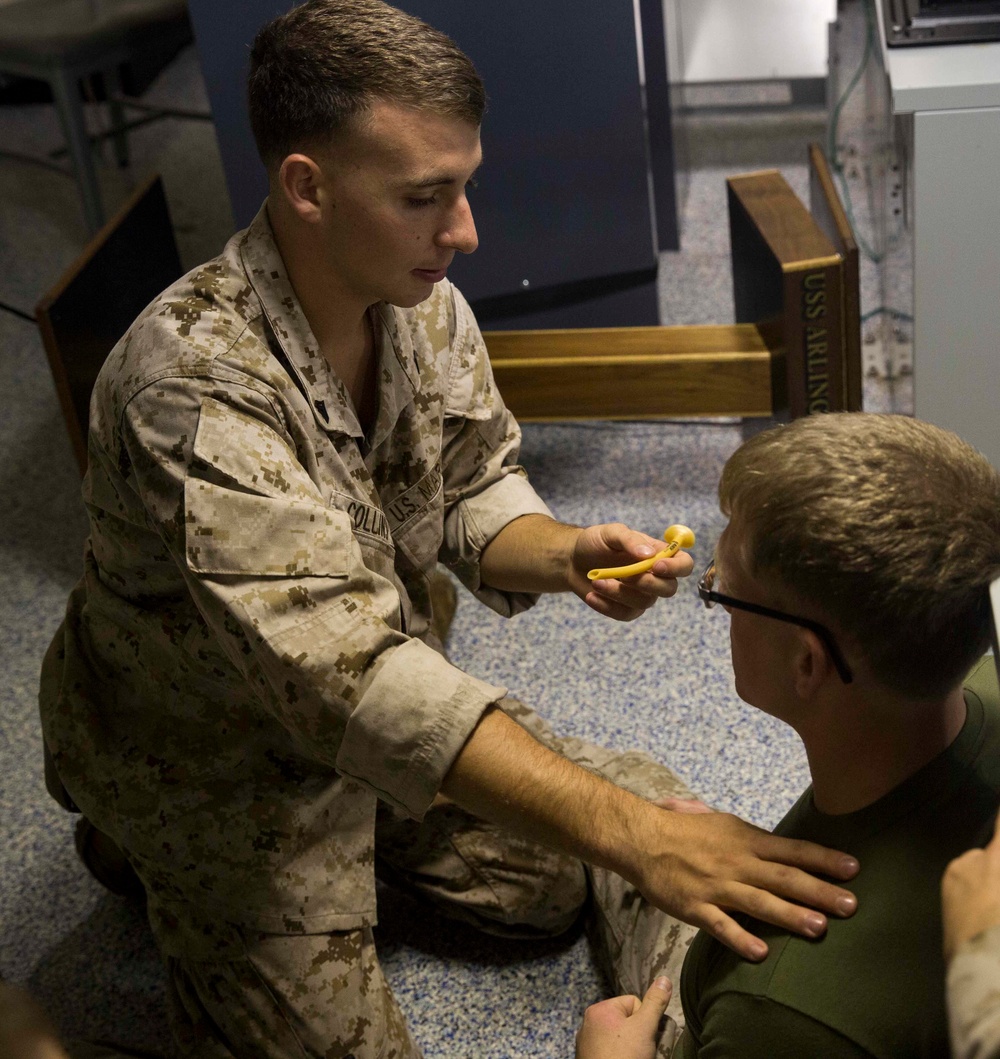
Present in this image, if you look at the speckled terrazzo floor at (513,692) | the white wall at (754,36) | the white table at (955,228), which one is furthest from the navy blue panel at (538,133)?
the white wall at (754,36)

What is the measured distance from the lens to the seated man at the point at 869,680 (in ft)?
2.79

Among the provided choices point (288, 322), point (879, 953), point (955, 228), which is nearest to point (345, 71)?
point (288, 322)

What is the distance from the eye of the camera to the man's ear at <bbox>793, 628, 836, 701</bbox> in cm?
90

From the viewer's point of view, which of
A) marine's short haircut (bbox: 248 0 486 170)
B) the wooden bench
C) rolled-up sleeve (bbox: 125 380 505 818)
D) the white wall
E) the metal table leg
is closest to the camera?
rolled-up sleeve (bbox: 125 380 505 818)

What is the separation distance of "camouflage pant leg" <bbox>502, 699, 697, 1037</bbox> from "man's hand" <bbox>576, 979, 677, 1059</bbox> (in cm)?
12

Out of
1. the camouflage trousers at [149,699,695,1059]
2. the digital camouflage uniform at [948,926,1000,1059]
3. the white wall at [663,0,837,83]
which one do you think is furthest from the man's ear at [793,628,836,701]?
the white wall at [663,0,837,83]

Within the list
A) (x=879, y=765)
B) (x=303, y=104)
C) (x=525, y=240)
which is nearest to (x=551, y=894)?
(x=879, y=765)

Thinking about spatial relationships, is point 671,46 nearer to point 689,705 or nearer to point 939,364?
point 939,364

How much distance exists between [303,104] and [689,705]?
112 cm

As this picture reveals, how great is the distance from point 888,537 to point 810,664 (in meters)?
0.12

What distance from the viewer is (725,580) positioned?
3.17 ft

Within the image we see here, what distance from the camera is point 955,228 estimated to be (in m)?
2.06

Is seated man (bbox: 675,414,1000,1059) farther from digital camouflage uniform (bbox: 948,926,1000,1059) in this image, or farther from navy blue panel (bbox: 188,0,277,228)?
navy blue panel (bbox: 188,0,277,228)

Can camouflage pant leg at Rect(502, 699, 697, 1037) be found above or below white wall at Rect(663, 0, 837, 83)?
below
